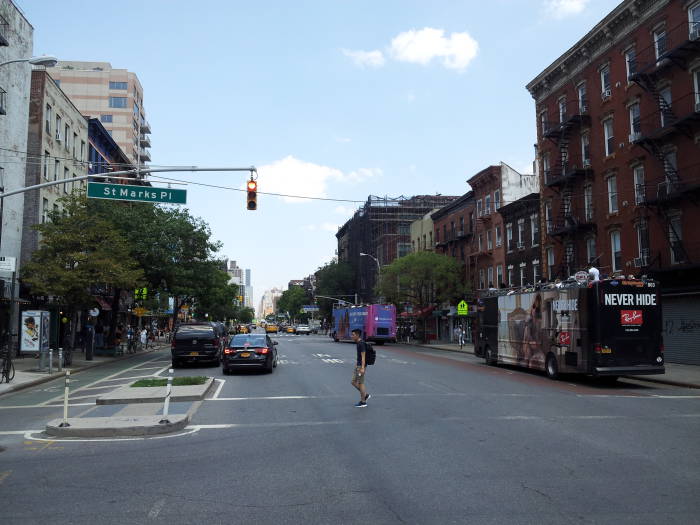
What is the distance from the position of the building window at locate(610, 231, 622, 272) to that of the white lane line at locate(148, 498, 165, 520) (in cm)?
3085

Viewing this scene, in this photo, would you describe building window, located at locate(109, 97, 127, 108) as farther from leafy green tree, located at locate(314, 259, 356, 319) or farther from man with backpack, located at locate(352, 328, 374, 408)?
man with backpack, located at locate(352, 328, 374, 408)

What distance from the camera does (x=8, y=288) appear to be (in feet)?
111

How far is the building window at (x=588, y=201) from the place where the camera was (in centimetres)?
3572

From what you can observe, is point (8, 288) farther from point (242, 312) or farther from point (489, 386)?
point (242, 312)

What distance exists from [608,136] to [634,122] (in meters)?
2.63

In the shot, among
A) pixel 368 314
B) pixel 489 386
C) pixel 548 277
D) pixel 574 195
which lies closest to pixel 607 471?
pixel 489 386

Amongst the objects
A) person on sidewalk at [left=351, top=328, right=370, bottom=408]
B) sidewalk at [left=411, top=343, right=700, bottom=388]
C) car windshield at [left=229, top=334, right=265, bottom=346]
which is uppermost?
car windshield at [left=229, top=334, right=265, bottom=346]

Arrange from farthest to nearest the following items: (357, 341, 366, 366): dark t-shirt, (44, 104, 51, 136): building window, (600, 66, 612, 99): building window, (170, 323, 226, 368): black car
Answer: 1. (44, 104, 51, 136): building window
2. (600, 66, 612, 99): building window
3. (170, 323, 226, 368): black car
4. (357, 341, 366, 366): dark t-shirt

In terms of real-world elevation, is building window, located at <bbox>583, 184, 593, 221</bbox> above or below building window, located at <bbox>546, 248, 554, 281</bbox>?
above

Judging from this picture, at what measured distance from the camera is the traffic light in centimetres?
1883

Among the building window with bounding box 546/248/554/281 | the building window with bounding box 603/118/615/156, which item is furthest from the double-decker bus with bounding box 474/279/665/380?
the building window with bounding box 546/248/554/281

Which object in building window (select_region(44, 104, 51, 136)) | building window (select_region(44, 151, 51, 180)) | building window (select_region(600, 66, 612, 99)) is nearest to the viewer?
building window (select_region(600, 66, 612, 99))

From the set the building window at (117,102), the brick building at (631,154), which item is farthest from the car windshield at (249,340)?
the building window at (117,102)

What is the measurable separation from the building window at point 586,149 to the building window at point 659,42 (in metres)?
6.91
